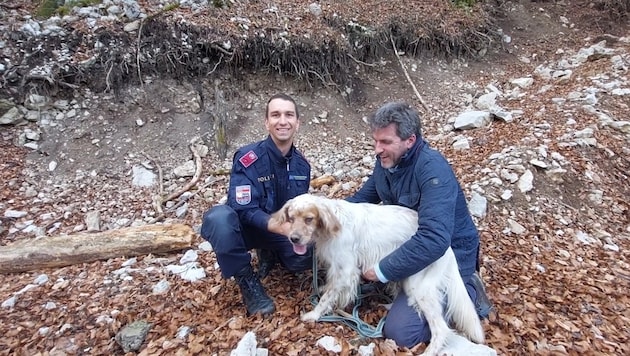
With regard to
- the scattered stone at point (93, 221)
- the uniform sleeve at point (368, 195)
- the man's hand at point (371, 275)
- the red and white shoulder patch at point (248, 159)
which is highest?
the red and white shoulder patch at point (248, 159)

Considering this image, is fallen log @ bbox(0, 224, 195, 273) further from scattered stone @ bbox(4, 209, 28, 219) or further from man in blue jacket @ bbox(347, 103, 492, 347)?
man in blue jacket @ bbox(347, 103, 492, 347)

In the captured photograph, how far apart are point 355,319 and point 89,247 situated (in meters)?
3.08

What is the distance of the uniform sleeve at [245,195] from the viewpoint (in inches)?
135

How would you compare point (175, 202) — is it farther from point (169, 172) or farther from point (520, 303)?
point (520, 303)

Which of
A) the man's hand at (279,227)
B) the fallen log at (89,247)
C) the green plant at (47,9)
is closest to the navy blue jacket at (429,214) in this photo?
the man's hand at (279,227)

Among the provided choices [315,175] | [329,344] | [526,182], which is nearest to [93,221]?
[315,175]

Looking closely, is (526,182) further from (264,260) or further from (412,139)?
(264,260)

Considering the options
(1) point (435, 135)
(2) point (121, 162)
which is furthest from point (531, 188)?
(2) point (121, 162)

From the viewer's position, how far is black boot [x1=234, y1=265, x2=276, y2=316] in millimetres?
3391

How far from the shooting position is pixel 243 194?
3.46 m

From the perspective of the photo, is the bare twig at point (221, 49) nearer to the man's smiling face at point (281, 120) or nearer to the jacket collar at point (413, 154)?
the man's smiling face at point (281, 120)

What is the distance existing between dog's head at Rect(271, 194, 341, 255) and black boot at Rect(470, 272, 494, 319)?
4.09 feet

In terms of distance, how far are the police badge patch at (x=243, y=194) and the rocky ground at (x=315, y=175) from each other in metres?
0.92

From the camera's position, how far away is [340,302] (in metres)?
3.34
